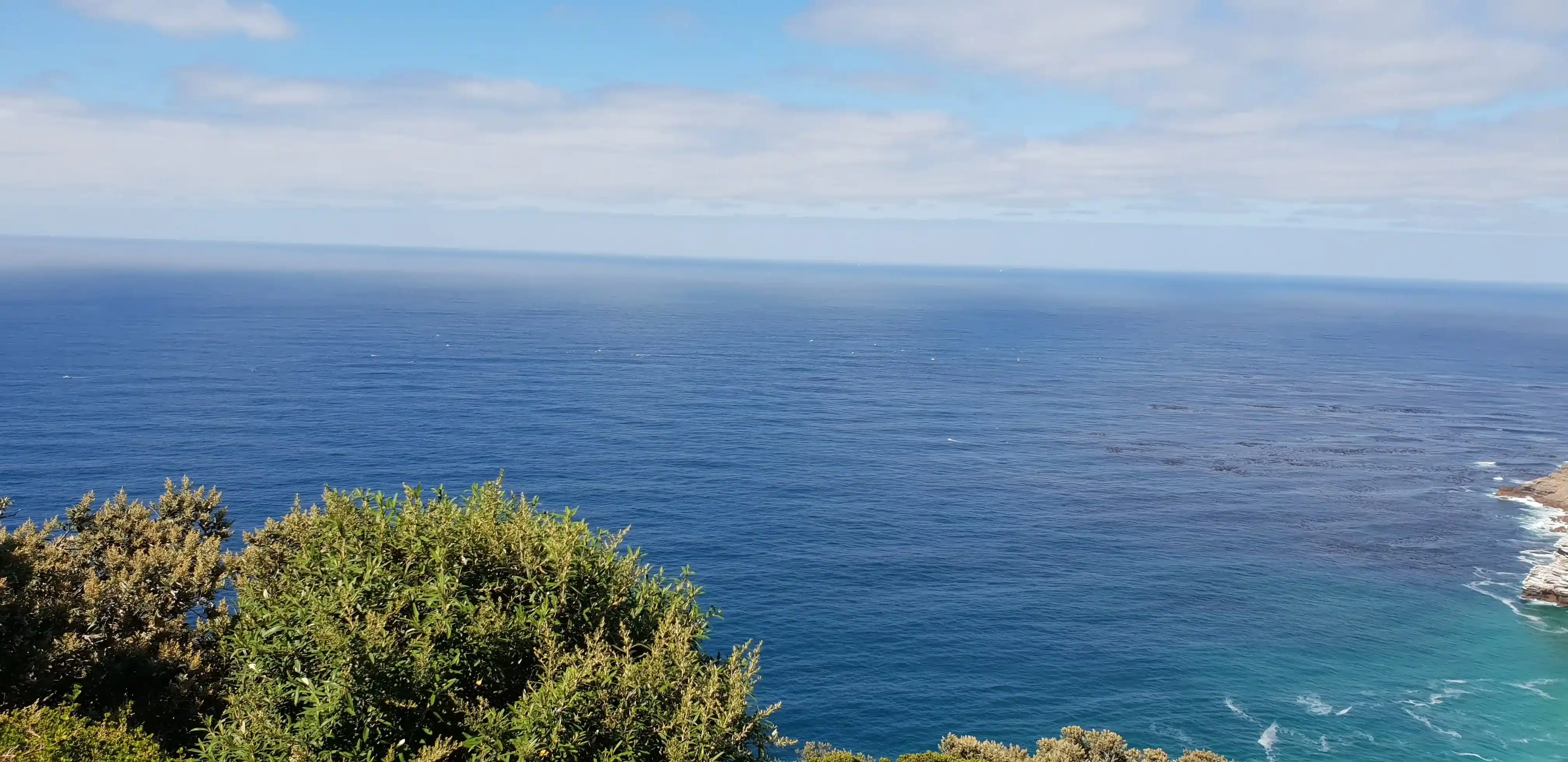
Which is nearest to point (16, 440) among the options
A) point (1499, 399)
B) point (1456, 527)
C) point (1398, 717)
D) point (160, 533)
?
point (160, 533)

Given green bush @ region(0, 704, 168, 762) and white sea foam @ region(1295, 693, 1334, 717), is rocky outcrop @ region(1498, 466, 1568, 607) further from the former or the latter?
green bush @ region(0, 704, 168, 762)

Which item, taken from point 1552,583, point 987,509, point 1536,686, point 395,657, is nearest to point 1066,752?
point 395,657

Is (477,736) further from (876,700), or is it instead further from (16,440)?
(16,440)

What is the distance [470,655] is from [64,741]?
7502mm

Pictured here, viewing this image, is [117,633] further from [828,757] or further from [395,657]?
[828,757]

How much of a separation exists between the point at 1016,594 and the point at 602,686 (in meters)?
65.1

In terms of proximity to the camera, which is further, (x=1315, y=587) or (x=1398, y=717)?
(x=1315, y=587)

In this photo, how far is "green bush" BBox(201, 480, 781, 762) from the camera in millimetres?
17734

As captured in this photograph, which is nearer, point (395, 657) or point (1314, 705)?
point (395, 657)

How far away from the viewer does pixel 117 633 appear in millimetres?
26781

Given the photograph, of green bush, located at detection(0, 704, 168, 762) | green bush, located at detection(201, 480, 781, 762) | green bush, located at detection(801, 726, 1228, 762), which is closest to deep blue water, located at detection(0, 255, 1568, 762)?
green bush, located at detection(801, 726, 1228, 762)

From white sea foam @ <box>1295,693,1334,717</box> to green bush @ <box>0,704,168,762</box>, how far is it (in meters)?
65.2

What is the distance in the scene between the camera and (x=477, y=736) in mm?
17984

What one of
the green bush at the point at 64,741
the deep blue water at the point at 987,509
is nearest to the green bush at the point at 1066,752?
the deep blue water at the point at 987,509
